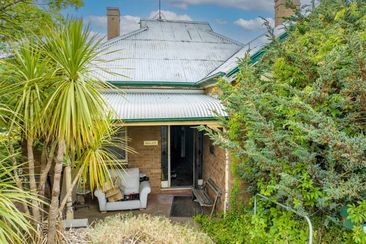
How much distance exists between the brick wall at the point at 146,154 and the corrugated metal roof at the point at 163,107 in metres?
1.46

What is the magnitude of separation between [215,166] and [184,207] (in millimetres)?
1764

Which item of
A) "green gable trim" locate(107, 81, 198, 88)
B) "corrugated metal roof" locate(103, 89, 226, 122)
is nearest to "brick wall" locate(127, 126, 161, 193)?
"corrugated metal roof" locate(103, 89, 226, 122)

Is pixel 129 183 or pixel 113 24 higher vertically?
pixel 113 24

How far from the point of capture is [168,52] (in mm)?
13148

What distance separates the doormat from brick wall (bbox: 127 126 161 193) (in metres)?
1.27

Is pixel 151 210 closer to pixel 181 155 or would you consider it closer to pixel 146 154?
pixel 146 154

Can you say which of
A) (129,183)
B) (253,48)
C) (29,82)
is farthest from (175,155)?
(29,82)

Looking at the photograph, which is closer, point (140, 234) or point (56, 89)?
point (56, 89)

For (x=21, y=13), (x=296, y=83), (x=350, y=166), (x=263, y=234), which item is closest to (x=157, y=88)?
(x=21, y=13)

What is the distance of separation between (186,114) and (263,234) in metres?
3.87

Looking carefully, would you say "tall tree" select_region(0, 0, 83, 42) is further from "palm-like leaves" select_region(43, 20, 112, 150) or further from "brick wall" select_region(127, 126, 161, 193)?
"brick wall" select_region(127, 126, 161, 193)

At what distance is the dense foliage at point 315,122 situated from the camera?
438 cm

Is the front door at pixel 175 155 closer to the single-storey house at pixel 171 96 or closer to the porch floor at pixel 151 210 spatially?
the single-storey house at pixel 171 96

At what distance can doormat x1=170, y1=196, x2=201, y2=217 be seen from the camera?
8.75m
